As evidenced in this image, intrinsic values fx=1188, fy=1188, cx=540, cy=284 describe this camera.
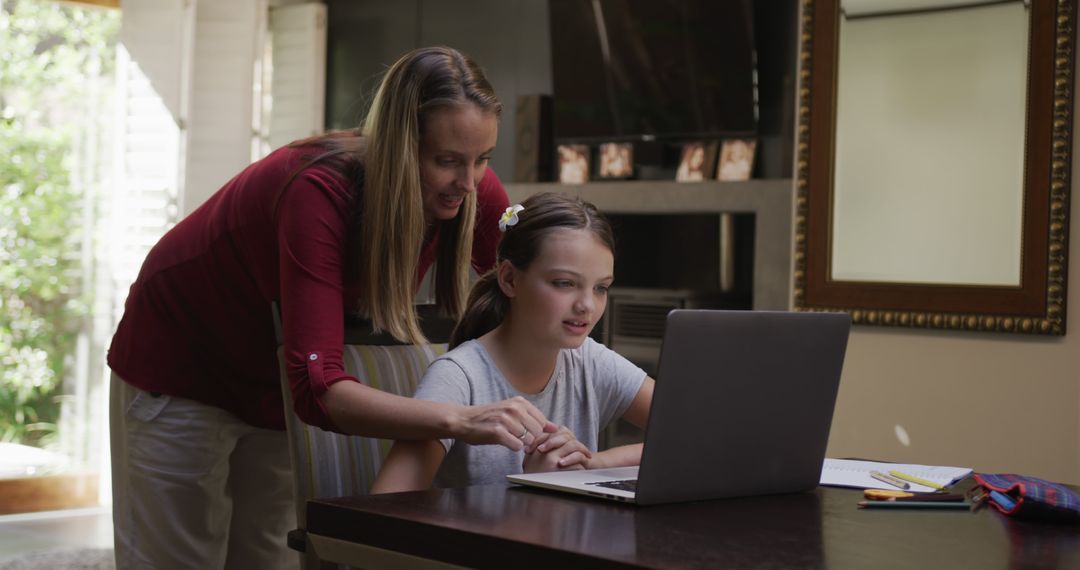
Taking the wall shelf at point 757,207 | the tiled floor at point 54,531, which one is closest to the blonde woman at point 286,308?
the tiled floor at point 54,531

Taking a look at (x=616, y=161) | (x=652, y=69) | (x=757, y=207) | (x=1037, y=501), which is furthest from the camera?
(x=616, y=161)

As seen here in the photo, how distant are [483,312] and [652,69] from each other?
3.27m

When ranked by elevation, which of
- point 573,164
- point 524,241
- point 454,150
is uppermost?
point 573,164

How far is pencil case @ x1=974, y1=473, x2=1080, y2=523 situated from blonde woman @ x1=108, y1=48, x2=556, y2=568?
0.53 m

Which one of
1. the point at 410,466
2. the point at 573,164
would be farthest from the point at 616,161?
the point at 410,466

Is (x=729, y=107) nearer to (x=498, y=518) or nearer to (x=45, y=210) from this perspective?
(x=45, y=210)

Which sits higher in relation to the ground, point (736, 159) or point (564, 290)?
point (736, 159)

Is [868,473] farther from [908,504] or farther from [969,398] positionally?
[969,398]

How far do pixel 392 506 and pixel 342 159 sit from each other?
0.63 metres

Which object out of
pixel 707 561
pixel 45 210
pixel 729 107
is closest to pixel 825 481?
pixel 707 561

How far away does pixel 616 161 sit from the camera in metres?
4.99

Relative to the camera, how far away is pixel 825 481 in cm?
150

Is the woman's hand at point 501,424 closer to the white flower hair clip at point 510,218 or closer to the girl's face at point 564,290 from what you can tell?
the girl's face at point 564,290

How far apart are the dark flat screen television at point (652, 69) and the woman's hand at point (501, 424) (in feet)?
11.3
